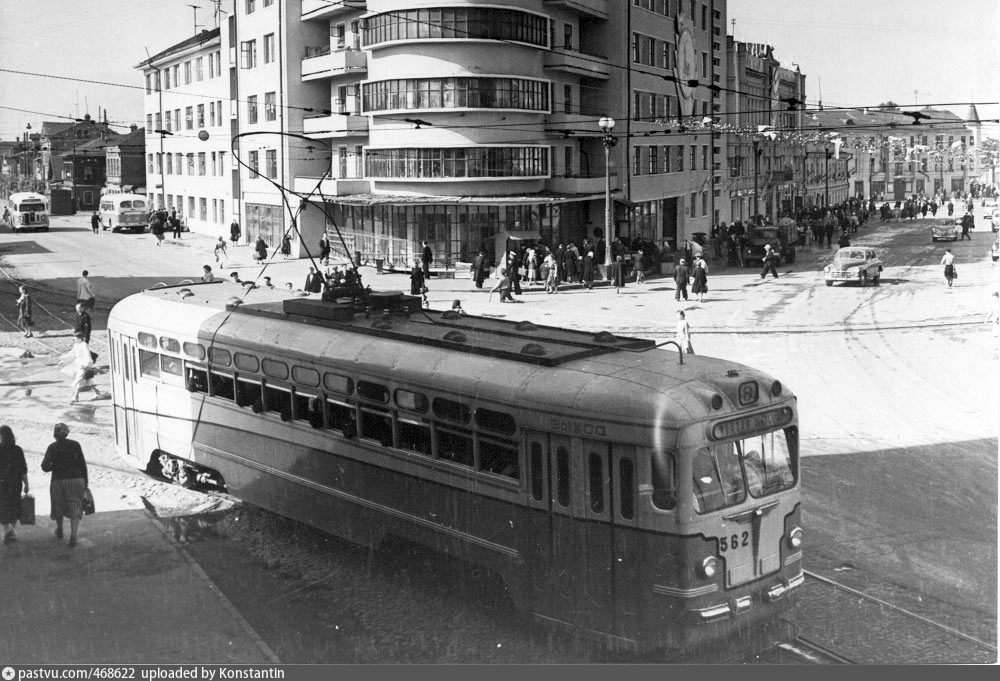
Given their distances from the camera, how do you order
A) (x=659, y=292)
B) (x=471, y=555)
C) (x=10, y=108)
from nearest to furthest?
(x=471, y=555) → (x=10, y=108) → (x=659, y=292)

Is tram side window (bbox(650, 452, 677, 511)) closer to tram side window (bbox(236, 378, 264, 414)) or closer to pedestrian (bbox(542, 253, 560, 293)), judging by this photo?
tram side window (bbox(236, 378, 264, 414))

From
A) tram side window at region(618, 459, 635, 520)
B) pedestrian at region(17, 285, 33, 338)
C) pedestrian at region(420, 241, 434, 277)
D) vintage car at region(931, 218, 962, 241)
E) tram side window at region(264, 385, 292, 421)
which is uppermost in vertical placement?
vintage car at region(931, 218, 962, 241)

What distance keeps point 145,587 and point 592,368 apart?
193 inches

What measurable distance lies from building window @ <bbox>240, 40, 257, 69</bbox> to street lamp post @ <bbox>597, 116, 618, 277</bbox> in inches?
190

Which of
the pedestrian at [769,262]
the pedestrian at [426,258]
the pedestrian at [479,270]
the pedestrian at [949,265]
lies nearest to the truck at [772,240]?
the pedestrian at [769,262]

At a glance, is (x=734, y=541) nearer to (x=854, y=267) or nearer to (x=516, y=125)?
(x=516, y=125)

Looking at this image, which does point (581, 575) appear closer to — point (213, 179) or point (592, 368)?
point (592, 368)

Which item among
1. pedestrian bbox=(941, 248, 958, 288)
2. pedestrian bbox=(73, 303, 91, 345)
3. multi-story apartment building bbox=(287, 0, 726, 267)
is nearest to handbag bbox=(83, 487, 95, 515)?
pedestrian bbox=(73, 303, 91, 345)

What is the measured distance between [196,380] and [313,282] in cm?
249

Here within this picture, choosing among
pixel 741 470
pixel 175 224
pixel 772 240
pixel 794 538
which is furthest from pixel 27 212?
pixel 794 538

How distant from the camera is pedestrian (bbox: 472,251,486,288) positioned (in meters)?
13.6

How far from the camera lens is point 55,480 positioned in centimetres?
1040

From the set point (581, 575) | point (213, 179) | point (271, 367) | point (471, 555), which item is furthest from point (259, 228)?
point (581, 575)

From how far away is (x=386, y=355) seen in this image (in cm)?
895
